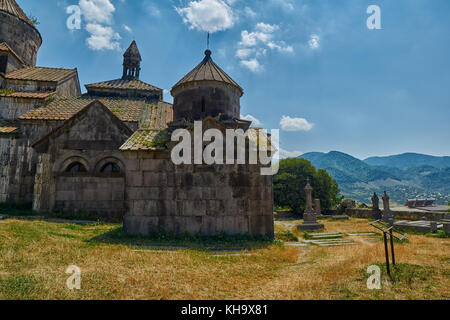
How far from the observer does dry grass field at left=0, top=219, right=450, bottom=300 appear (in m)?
3.91

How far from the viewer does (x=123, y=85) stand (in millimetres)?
22250

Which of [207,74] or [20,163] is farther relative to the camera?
[20,163]

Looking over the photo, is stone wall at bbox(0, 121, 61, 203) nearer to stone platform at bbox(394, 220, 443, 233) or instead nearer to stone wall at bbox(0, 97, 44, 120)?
stone wall at bbox(0, 97, 44, 120)

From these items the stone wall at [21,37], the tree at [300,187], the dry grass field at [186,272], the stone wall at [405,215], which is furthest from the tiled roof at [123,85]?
the stone wall at [405,215]

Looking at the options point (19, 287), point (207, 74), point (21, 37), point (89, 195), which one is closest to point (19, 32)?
point (21, 37)

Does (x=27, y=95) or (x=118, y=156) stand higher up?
(x=27, y=95)

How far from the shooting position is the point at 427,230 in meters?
13.3

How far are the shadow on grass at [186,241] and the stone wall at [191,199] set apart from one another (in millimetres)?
245

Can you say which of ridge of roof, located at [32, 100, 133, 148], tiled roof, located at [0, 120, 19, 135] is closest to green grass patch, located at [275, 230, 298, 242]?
ridge of roof, located at [32, 100, 133, 148]

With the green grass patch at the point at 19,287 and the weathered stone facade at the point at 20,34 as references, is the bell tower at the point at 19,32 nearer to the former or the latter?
the weathered stone facade at the point at 20,34

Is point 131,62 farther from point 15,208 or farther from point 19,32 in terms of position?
point 15,208

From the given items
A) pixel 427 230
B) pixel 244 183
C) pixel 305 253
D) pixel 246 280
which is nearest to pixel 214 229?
pixel 244 183

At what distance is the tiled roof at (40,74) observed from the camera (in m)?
17.9

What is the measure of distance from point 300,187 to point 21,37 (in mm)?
32332
